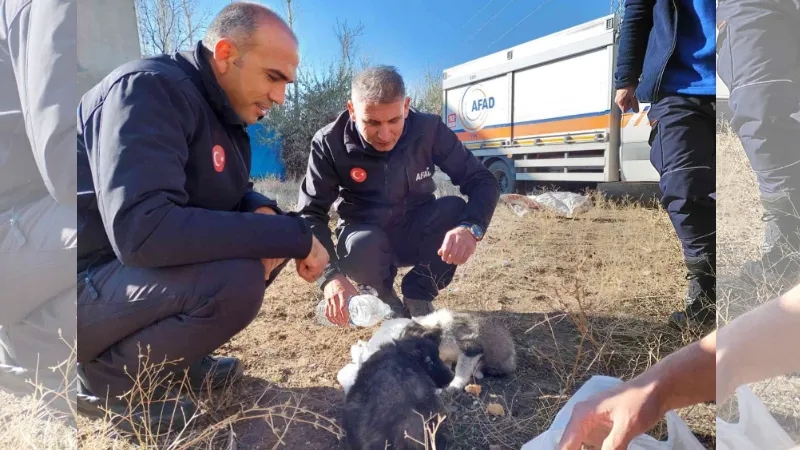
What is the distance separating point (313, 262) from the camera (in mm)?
1911

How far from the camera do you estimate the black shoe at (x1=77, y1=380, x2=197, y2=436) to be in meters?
1.81

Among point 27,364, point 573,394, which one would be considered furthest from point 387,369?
point 27,364

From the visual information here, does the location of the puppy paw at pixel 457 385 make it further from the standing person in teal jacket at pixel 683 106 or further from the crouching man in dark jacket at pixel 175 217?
the standing person in teal jacket at pixel 683 106

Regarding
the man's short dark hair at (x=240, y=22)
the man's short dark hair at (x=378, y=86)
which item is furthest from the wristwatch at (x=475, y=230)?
the man's short dark hair at (x=240, y=22)

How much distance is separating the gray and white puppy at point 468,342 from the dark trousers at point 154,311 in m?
0.83

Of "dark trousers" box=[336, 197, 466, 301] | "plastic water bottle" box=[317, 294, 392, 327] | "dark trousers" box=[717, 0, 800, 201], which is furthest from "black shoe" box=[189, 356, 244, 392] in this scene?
"dark trousers" box=[717, 0, 800, 201]

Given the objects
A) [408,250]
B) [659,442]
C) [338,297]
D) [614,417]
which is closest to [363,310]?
[338,297]

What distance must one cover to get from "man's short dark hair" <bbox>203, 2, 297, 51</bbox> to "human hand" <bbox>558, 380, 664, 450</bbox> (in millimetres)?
1817

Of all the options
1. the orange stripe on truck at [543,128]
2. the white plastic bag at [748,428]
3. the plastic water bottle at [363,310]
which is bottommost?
the white plastic bag at [748,428]

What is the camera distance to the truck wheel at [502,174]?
2221mm

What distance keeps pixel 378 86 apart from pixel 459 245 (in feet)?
2.76

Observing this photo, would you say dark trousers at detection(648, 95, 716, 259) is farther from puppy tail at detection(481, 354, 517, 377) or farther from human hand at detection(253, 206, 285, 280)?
human hand at detection(253, 206, 285, 280)

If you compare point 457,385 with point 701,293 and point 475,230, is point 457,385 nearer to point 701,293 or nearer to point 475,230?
point 475,230

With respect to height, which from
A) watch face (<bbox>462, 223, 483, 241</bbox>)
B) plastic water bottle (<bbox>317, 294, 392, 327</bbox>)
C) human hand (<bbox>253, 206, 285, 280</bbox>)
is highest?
watch face (<bbox>462, 223, 483, 241</bbox>)
